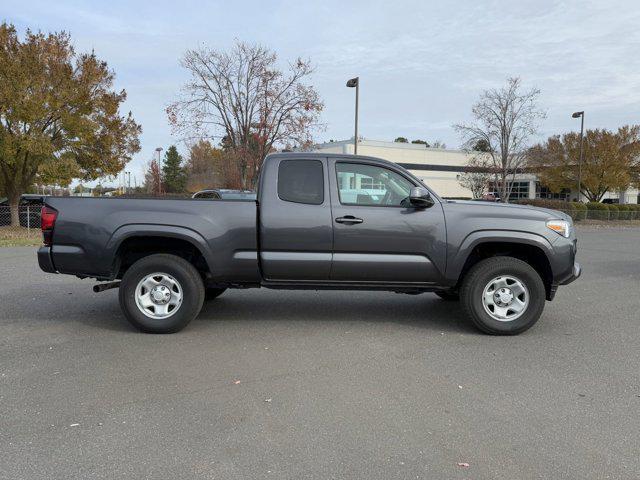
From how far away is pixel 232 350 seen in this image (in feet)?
16.4

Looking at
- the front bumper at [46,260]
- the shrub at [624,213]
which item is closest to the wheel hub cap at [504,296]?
the front bumper at [46,260]

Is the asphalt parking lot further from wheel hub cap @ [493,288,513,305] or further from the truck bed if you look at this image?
the truck bed

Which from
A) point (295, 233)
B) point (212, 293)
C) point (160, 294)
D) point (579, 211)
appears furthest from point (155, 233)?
point (579, 211)

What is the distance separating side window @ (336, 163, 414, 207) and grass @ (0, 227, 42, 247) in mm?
12726

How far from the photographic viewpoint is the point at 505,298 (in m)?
5.54

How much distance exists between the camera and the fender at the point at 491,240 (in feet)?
17.7

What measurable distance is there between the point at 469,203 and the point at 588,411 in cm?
252

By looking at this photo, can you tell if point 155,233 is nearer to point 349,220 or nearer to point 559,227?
point 349,220

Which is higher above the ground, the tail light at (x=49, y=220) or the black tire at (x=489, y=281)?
the tail light at (x=49, y=220)

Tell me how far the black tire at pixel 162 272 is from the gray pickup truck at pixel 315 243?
0.01m

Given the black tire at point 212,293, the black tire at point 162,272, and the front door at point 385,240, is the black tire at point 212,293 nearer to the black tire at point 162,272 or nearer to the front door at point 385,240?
the black tire at point 162,272

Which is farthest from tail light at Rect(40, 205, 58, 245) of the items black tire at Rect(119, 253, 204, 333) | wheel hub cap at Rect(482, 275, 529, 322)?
wheel hub cap at Rect(482, 275, 529, 322)

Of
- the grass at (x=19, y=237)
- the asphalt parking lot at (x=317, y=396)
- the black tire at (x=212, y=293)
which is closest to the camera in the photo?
the asphalt parking lot at (x=317, y=396)

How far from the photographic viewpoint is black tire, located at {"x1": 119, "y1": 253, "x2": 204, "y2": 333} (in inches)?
213
